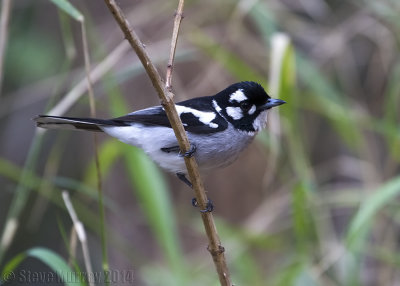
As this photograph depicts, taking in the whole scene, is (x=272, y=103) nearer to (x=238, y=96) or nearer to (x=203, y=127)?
(x=238, y=96)

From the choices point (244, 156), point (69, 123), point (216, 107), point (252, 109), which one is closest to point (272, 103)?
point (252, 109)

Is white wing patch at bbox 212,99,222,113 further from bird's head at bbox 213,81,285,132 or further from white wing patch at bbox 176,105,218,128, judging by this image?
white wing patch at bbox 176,105,218,128

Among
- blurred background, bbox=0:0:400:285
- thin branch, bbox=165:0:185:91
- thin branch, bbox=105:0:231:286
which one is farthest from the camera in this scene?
blurred background, bbox=0:0:400:285

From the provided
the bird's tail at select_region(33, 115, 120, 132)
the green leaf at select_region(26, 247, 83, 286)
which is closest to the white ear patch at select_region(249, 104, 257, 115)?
the bird's tail at select_region(33, 115, 120, 132)

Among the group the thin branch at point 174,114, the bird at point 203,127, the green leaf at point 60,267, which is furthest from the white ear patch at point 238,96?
the green leaf at point 60,267

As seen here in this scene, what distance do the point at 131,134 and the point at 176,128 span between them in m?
0.84

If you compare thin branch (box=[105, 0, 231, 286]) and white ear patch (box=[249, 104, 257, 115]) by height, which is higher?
white ear patch (box=[249, 104, 257, 115])

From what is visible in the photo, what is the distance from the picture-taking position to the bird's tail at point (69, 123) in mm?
2273

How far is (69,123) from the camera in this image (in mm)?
2361

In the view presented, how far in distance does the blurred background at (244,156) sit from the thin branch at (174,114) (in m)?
0.36

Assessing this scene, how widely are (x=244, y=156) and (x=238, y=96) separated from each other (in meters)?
2.11

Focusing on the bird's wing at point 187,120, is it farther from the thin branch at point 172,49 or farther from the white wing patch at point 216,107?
the thin branch at point 172,49

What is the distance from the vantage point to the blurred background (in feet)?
8.96

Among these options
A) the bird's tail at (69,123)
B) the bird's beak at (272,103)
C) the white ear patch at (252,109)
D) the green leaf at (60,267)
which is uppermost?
the white ear patch at (252,109)
